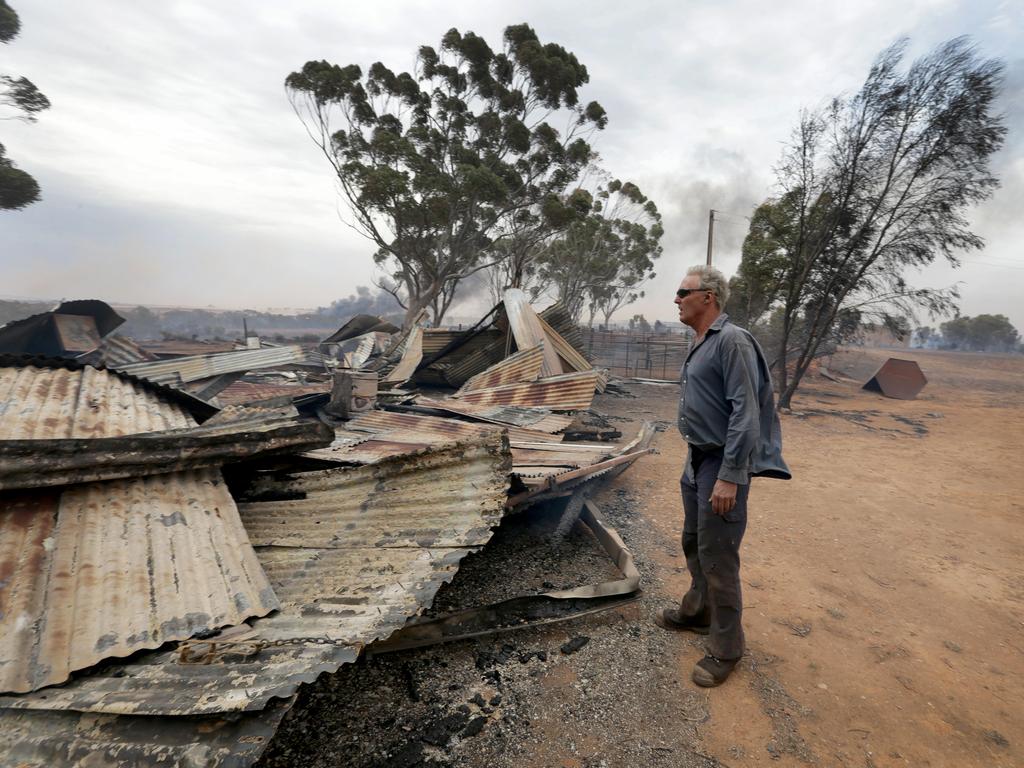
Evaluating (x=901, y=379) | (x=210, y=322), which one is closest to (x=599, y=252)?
(x=901, y=379)

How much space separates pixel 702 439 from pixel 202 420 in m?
3.96

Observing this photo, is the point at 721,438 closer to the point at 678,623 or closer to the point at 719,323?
the point at 719,323

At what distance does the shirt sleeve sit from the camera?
2119 mm

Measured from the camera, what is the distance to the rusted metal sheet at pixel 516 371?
7.32 m

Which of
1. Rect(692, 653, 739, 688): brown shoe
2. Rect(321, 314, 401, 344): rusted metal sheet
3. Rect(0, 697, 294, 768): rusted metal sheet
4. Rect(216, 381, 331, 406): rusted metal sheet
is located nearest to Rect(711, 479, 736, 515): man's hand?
Rect(692, 653, 739, 688): brown shoe

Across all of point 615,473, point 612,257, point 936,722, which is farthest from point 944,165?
point 612,257

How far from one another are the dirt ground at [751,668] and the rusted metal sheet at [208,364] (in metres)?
5.14

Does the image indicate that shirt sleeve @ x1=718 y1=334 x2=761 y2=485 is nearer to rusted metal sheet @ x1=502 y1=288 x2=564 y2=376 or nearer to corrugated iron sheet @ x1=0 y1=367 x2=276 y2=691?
corrugated iron sheet @ x1=0 y1=367 x2=276 y2=691

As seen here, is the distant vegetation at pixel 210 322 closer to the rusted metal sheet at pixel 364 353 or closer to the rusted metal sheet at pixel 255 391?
the rusted metal sheet at pixel 364 353

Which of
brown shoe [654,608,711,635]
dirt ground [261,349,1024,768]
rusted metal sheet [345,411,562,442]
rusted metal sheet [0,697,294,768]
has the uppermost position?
rusted metal sheet [345,411,562,442]

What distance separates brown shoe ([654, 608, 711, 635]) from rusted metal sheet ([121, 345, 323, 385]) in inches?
249

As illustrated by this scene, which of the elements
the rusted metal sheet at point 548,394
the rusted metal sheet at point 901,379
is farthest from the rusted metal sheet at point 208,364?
the rusted metal sheet at point 901,379

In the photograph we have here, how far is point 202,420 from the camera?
12.8 feet

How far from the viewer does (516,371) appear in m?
7.50
